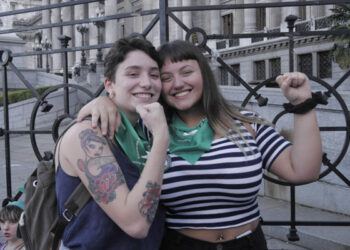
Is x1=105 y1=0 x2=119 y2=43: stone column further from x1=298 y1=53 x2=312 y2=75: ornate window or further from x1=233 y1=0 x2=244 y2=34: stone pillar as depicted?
x1=298 y1=53 x2=312 y2=75: ornate window

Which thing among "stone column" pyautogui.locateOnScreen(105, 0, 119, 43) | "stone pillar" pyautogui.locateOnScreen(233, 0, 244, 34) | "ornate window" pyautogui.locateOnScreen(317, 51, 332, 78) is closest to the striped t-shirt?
"ornate window" pyautogui.locateOnScreen(317, 51, 332, 78)

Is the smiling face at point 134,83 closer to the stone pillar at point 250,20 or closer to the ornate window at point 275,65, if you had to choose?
the ornate window at point 275,65

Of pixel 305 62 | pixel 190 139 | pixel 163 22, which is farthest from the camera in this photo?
pixel 305 62

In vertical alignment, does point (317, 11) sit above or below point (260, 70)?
above

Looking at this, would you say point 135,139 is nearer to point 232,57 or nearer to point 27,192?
point 27,192

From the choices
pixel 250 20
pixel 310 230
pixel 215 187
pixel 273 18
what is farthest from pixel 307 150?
pixel 250 20

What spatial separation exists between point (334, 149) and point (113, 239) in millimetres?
4681

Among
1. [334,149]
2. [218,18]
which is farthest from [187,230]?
[218,18]

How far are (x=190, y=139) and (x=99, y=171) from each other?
2.11 feet

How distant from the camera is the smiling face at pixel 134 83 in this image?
219 cm

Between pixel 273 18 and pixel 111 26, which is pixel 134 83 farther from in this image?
pixel 111 26

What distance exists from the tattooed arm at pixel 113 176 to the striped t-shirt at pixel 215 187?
1.06ft

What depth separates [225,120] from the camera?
96.1 inches

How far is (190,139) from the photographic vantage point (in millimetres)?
2385
